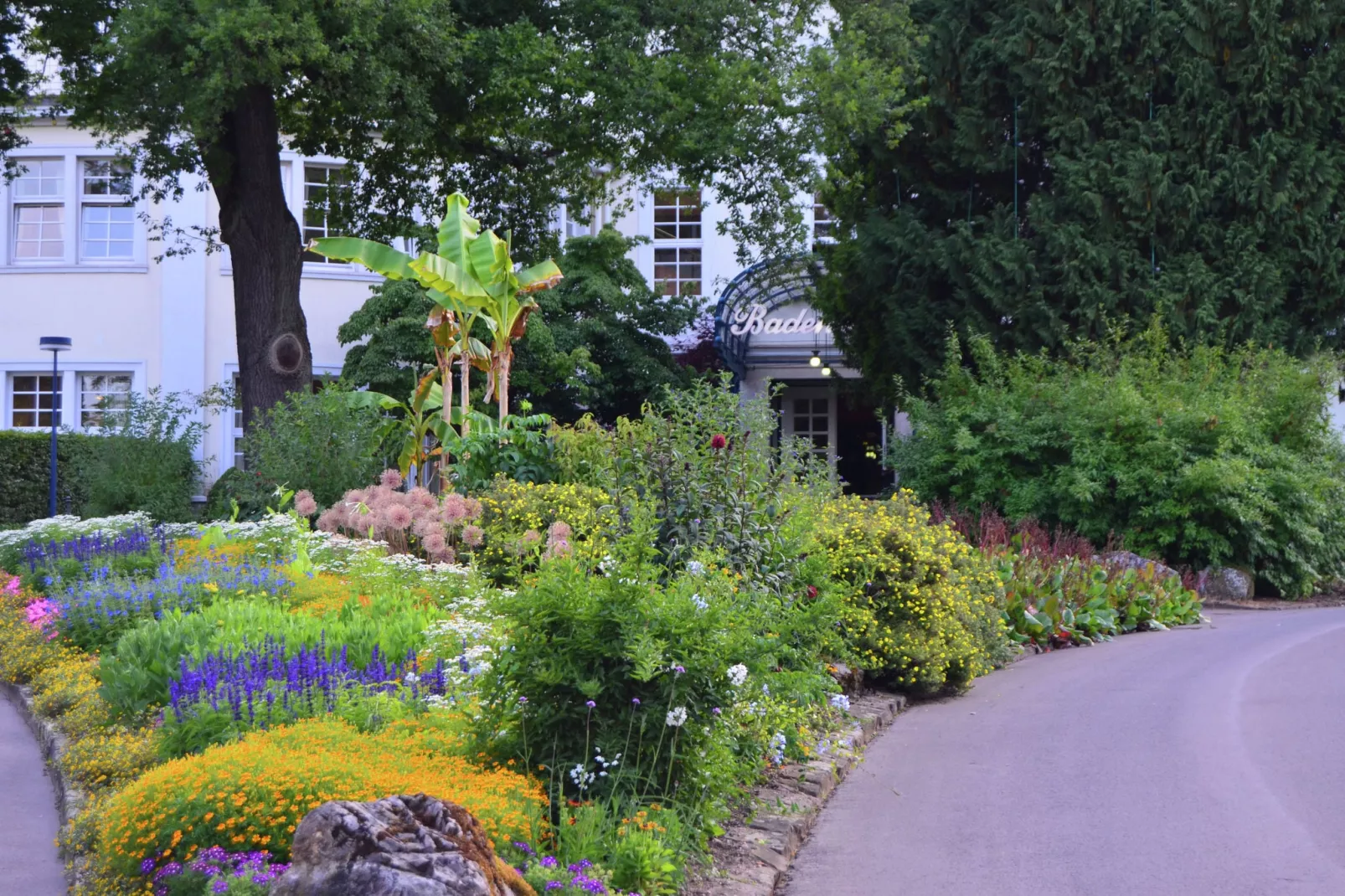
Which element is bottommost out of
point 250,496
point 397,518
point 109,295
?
point 397,518

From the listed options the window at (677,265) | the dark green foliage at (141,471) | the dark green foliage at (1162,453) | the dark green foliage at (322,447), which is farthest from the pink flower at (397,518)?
the window at (677,265)

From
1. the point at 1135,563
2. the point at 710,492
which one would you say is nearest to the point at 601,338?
the point at 1135,563

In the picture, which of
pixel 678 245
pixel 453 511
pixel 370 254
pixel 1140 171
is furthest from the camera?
pixel 678 245

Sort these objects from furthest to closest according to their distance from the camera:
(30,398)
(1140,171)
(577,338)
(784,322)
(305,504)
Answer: (784,322)
(30,398)
(577,338)
(1140,171)
(305,504)

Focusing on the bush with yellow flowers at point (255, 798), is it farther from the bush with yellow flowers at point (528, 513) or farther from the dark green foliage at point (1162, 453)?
the dark green foliage at point (1162, 453)

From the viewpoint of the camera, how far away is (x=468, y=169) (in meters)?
19.2

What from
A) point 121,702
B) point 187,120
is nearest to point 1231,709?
point 121,702

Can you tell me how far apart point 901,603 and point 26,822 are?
214 inches

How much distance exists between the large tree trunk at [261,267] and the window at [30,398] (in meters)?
10.8

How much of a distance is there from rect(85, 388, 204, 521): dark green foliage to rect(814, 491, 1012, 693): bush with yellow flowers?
39.2ft

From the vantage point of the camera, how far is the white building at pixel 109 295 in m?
24.5

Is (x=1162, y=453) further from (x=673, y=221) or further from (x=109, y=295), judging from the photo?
(x=109, y=295)

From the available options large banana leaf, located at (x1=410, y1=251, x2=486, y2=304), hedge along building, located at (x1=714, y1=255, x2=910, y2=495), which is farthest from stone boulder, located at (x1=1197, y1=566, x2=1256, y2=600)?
large banana leaf, located at (x1=410, y1=251, x2=486, y2=304)

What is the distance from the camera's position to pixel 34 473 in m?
22.5
